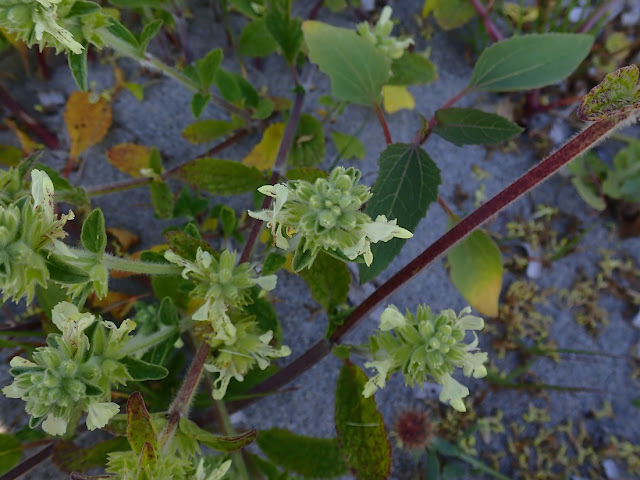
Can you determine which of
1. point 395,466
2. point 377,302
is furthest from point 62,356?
point 395,466

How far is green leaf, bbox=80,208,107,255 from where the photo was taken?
0.85 m

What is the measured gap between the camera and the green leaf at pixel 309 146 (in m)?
1.62

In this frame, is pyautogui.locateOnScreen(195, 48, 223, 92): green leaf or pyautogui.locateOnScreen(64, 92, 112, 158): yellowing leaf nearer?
pyautogui.locateOnScreen(195, 48, 223, 92): green leaf

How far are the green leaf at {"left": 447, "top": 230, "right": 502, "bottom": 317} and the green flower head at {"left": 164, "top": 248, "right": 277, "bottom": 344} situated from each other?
60 cm

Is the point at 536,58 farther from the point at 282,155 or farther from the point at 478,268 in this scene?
the point at 282,155

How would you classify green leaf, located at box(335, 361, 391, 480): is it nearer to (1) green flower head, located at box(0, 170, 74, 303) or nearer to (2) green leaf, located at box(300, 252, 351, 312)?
(2) green leaf, located at box(300, 252, 351, 312)

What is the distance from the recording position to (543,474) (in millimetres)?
1748

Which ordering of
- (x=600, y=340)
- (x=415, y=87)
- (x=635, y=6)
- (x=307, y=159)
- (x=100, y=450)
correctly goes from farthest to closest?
(x=635, y=6), (x=415, y=87), (x=600, y=340), (x=307, y=159), (x=100, y=450)

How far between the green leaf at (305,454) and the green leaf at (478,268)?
51 centimetres

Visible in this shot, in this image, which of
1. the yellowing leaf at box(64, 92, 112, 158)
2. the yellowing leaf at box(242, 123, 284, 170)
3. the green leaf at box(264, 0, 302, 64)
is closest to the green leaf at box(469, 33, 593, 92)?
the green leaf at box(264, 0, 302, 64)

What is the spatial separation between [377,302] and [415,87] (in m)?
1.18

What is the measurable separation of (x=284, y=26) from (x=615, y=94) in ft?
2.97

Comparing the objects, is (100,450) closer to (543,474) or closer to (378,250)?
(378,250)

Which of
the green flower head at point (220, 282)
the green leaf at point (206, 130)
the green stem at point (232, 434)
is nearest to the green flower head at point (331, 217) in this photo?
the green flower head at point (220, 282)
